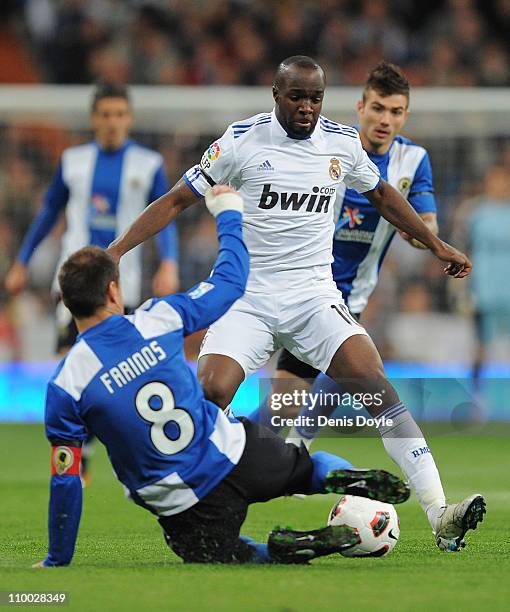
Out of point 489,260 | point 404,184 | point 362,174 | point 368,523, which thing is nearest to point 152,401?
point 368,523

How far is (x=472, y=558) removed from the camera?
5.70 m

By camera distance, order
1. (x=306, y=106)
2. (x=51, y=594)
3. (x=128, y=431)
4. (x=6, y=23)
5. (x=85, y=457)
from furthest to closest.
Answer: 1. (x=6, y=23)
2. (x=85, y=457)
3. (x=306, y=106)
4. (x=128, y=431)
5. (x=51, y=594)

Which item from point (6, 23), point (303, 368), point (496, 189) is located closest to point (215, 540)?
point (303, 368)

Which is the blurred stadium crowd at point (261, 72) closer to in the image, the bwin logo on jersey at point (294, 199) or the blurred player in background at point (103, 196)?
the blurred player in background at point (103, 196)

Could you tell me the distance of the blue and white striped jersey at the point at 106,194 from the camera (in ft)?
31.7

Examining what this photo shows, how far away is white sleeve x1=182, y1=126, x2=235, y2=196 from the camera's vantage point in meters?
6.44

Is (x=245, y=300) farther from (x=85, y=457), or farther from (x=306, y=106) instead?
(x=85, y=457)

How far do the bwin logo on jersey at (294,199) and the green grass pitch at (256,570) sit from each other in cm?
167

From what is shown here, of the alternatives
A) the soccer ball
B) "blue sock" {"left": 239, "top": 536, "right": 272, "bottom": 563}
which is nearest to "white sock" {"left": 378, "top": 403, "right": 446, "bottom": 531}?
the soccer ball

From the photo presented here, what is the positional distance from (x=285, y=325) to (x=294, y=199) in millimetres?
624

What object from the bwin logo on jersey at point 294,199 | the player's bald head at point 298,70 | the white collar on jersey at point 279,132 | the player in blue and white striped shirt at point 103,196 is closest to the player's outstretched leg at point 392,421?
the bwin logo on jersey at point 294,199

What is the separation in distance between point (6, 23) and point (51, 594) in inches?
604

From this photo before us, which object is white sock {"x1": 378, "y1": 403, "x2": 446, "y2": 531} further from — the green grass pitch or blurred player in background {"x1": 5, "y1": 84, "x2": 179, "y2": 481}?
blurred player in background {"x1": 5, "y1": 84, "x2": 179, "y2": 481}

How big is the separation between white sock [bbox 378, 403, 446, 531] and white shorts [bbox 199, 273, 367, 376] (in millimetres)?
434
